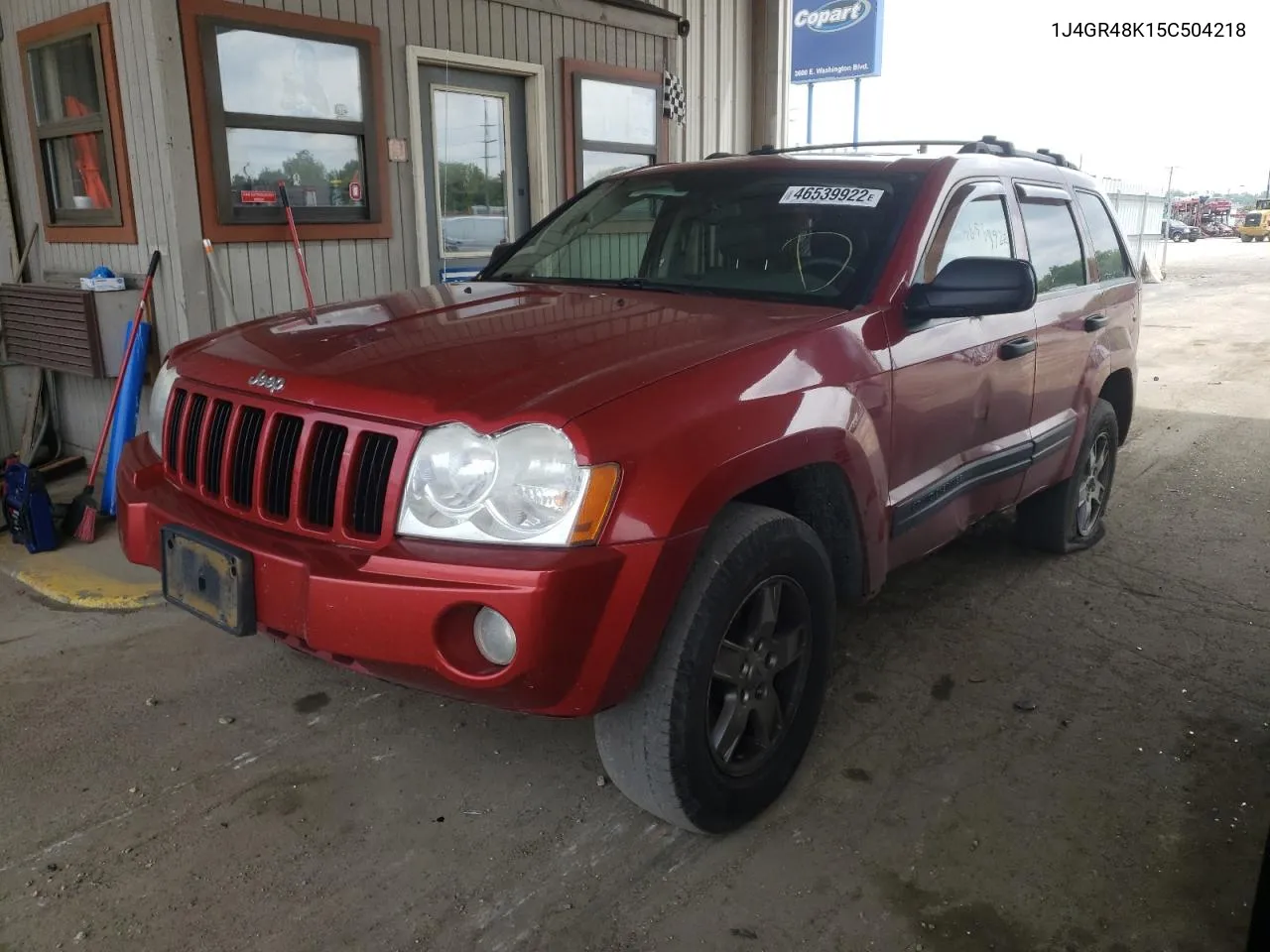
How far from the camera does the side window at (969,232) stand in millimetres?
3234

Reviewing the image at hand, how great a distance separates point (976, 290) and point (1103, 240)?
2137mm

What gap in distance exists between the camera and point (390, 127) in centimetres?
618

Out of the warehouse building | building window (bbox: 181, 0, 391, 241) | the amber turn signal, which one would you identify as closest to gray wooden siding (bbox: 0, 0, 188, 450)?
the warehouse building

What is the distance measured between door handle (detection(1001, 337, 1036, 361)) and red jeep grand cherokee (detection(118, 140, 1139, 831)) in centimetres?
1

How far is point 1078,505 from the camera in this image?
15.5 feet

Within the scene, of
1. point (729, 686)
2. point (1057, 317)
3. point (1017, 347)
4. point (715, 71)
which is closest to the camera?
point (729, 686)

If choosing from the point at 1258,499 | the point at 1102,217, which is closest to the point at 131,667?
the point at 1102,217

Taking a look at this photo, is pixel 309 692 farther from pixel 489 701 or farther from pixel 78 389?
pixel 78 389

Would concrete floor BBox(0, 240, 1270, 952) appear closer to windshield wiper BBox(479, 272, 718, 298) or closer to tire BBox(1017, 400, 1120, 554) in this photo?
tire BBox(1017, 400, 1120, 554)

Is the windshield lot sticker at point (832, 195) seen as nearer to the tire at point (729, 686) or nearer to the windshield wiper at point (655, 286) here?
the windshield wiper at point (655, 286)

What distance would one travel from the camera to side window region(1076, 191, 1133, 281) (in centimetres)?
452

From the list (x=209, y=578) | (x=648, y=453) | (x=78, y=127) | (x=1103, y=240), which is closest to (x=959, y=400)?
(x=648, y=453)

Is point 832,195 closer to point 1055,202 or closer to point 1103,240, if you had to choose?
point 1055,202

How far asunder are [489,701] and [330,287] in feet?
14.4
